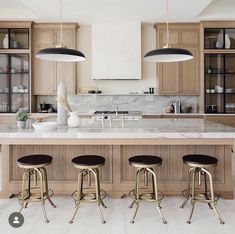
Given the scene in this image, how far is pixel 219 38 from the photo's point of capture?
5875mm

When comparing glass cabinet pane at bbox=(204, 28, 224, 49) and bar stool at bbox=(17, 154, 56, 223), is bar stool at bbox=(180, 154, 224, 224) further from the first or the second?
glass cabinet pane at bbox=(204, 28, 224, 49)

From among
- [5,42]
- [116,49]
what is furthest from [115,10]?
[5,42]

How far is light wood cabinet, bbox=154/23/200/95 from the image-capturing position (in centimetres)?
593

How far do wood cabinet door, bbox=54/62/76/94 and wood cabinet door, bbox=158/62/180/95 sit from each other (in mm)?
1911

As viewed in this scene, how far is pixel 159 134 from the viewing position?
2766mm

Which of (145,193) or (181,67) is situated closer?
(145,193)

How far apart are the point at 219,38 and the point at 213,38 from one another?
0.12 metres

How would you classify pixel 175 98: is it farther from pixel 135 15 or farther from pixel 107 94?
pixel 135 15

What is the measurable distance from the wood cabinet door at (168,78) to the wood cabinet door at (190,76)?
0.11m

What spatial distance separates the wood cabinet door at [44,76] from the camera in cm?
602

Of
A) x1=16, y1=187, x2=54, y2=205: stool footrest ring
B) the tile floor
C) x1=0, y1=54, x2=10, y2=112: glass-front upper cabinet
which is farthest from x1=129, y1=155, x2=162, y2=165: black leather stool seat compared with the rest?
x1=0, y1=54, x2=10, y2=112: glass-front upper cabinet

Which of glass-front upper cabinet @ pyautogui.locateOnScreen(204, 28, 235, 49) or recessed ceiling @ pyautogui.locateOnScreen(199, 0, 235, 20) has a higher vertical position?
recessed ceiling @ pyautogui.locateOnScreen(199, 0, 235, 20)
